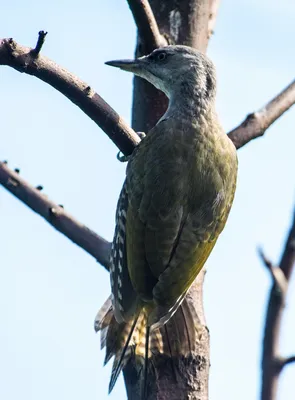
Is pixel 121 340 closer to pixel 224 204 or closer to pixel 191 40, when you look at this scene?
pixel 224 204

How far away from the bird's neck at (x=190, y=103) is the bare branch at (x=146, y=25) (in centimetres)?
35

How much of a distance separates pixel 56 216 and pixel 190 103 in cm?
125

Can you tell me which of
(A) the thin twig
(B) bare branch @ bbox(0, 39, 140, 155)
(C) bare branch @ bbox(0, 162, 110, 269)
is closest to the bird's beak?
(B) bare branch @ bbox(0, 39, 140, 155)

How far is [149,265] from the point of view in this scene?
4031mm

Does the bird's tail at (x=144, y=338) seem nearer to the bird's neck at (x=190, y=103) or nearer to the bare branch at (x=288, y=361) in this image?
the bird's neck at (x=190, y=103)

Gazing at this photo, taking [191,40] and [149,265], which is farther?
[191,40]

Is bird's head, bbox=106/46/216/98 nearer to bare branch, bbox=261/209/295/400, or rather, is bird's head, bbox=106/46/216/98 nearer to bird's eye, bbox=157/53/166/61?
bird's eye, bbox=157/53/166/61

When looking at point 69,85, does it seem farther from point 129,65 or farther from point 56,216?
point 129,65

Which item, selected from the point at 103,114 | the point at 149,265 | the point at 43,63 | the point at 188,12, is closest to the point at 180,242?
the point at 149,265

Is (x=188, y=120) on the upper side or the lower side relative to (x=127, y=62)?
lower

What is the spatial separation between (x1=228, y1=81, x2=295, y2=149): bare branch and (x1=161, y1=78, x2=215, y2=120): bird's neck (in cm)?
28

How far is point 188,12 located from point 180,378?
2413 mm

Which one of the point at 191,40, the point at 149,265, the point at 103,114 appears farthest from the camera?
the point at 191,40

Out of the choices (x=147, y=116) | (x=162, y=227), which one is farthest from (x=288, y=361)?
(x=147, y=116)
